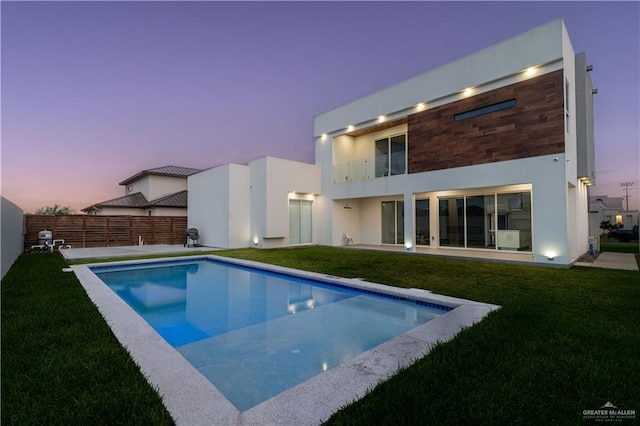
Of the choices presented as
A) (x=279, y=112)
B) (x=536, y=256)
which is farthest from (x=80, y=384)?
(x=279, y=112)

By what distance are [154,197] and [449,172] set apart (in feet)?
73.6

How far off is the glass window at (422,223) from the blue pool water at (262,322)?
7.91 m

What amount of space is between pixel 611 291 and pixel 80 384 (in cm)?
852

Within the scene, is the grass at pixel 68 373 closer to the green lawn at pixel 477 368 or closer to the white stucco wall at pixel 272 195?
the green lawn at pixel 477 368

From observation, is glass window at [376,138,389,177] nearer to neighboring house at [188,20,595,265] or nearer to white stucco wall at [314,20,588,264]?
neighboring house at [188,20,595,265]

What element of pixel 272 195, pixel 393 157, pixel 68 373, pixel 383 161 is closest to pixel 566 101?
pixel 393 157

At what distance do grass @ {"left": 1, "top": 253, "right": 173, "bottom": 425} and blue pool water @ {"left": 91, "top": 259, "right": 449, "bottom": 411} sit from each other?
91 centimetres

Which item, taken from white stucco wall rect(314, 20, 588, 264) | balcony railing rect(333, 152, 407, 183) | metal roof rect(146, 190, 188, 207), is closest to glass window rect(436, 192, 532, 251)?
white stucco wall rect(314, 20, 588, 264)

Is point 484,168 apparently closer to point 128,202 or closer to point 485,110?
point 485,110

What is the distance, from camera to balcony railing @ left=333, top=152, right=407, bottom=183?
14.0 m

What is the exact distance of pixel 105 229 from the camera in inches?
640

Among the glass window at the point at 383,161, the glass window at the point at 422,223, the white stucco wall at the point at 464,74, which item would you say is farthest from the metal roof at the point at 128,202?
the glass window at the point at 422,223

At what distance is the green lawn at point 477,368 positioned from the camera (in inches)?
83.7

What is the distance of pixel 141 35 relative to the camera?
1332cm
